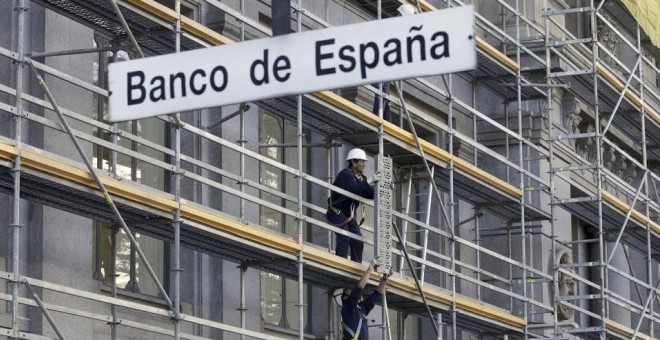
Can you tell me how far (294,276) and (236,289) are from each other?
95 cm

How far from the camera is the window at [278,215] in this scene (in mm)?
25766

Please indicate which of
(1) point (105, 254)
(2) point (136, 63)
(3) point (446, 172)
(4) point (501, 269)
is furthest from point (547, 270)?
(2) point (136, 63)

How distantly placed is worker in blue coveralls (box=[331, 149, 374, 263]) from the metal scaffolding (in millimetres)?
170

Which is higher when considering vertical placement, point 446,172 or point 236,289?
point 446,172

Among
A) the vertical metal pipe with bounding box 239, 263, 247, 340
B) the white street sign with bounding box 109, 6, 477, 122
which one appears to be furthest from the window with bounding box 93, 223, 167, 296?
the white street sign with bounding box 109, 6, 477, 122

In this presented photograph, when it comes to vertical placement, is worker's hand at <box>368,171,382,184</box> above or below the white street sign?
above

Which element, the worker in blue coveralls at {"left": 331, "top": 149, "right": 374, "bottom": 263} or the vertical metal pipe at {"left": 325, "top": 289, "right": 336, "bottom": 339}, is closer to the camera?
the worker in blue coveralls at {"left": 331, "top": 149, "right": 374, "bottom": 263}

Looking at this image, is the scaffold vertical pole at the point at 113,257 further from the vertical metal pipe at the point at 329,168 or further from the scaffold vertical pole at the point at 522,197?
the scaffold vertical pole at the point at 522,197

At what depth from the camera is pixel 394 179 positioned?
29031mm

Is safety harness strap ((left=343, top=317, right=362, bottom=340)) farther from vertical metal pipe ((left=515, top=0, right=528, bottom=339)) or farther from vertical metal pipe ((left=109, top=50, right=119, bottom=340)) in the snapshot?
vertical metal pipe ((left=515, top=0, right=528, bottom=339))

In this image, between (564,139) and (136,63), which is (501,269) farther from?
(136,63)

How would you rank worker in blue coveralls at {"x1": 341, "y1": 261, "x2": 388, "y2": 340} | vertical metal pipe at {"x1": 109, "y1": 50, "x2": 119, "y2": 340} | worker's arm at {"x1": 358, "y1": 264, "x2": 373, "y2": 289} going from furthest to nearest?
worker in blue coveralls at {"x1": 341, "y1": 261, "x2": 388, "y2": 340} → worker's arm at {"x1": 358, "y1": 264, "x2": 373, "y2": 289} → vertical metal pipe at {"x1": 109, "y1": 50, "x2": 119, "y2": 340}

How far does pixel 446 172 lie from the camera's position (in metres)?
27.9

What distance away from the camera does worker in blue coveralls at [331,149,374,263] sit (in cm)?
2403
